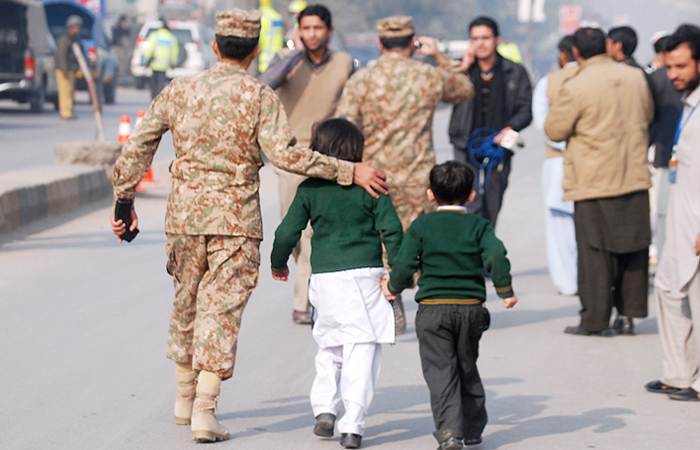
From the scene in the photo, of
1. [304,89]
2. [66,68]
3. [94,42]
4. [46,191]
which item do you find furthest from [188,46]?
[304,89]

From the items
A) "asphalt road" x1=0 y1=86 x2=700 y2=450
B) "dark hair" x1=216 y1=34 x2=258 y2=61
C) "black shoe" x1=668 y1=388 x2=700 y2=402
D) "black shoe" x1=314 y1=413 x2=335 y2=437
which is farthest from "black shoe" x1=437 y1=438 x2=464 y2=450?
"dark hair" x1=216 y1=34 x2=258 y2=61

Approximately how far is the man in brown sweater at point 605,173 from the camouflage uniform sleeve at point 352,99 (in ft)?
3.96

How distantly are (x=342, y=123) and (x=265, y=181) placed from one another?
9.86 meters

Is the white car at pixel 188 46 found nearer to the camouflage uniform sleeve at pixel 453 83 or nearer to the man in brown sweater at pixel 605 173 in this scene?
the camouflage uniform sleeve at pixel 453 83

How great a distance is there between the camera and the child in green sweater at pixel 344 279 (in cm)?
440

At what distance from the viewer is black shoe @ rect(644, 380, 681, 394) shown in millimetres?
5348

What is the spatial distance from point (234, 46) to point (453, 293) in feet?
4.43

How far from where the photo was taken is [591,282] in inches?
260

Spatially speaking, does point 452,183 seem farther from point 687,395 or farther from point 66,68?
point 66,68

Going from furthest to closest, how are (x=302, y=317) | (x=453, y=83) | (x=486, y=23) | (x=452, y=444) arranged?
(x=486, y=23)
(x=302, y=317)
(x=453, y=83)
(x=452, y=444)

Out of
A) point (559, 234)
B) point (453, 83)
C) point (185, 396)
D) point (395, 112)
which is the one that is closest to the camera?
point (185, 396)

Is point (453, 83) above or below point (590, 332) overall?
above

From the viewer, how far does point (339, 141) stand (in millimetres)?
4520

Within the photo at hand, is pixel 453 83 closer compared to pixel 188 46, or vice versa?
pixel 453 83
